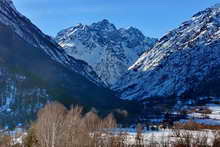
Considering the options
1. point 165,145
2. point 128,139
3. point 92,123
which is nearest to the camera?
point 92,123

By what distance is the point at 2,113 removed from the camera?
197250 mm

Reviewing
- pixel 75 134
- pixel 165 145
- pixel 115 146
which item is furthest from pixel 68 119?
pixel 165 145

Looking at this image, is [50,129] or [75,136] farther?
[75,136]

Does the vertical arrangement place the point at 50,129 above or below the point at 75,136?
above

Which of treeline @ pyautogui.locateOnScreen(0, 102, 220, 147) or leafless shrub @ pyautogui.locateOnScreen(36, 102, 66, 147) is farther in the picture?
treeline @ pyautogui.locateOnScreen(0, 102, 220, 147)

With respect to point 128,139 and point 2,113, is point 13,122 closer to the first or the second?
point 2,113

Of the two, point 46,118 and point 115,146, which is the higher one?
point 46,118

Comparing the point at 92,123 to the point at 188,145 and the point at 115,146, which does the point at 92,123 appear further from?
the point at 188,145

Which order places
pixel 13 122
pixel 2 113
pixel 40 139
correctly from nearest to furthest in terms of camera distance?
pixel 40 139, pixel 13 122, pixel 2 113

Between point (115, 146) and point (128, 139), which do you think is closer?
point (115, 146)

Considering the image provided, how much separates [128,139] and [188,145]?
20.6m

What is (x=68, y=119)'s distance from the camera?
275 feet

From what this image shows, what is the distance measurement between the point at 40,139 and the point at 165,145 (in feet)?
177

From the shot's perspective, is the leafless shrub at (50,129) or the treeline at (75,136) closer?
the leafless shrub at (50,129)
